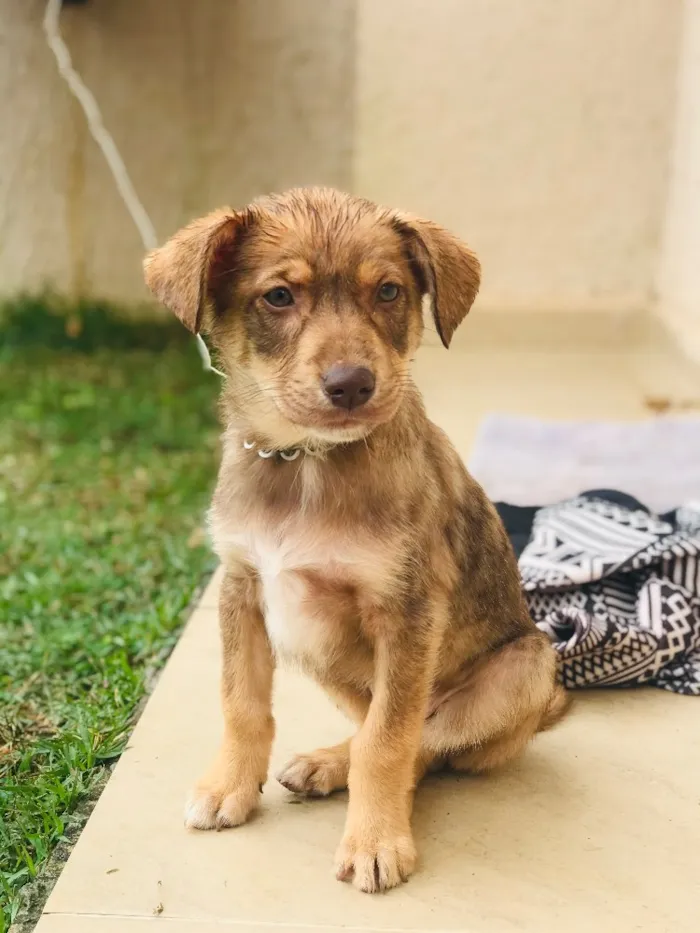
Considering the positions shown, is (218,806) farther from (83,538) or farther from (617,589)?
(83,538)

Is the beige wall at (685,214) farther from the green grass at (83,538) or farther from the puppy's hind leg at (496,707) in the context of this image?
the puppy's hind leg at (496,707)

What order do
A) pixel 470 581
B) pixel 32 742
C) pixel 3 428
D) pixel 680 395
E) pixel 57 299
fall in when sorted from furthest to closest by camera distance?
pixel 57 299
pixel 680 395
pixel 3 428
pixel 32 742
pixel 470 581

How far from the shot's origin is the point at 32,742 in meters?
2.72

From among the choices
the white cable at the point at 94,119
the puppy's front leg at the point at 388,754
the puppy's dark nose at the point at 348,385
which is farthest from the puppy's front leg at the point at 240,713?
the white cable at the point at 94,119

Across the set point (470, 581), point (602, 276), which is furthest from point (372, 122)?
point (470, 581)

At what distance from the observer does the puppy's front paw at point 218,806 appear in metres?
2.34

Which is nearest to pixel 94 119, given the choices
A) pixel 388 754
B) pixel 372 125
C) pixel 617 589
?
pixel 372 125

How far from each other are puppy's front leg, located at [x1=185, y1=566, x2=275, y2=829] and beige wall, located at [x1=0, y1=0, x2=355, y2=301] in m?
5.33

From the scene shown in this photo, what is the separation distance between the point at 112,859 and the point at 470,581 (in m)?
0.93

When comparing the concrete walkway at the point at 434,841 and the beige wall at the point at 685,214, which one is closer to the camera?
the concrete walkway at the point at 434,841

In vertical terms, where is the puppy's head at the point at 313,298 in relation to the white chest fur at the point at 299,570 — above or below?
above

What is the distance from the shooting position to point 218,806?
7.70ft

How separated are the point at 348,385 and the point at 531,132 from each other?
5.31 m

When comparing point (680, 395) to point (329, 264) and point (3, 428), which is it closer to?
point (3, 428)
